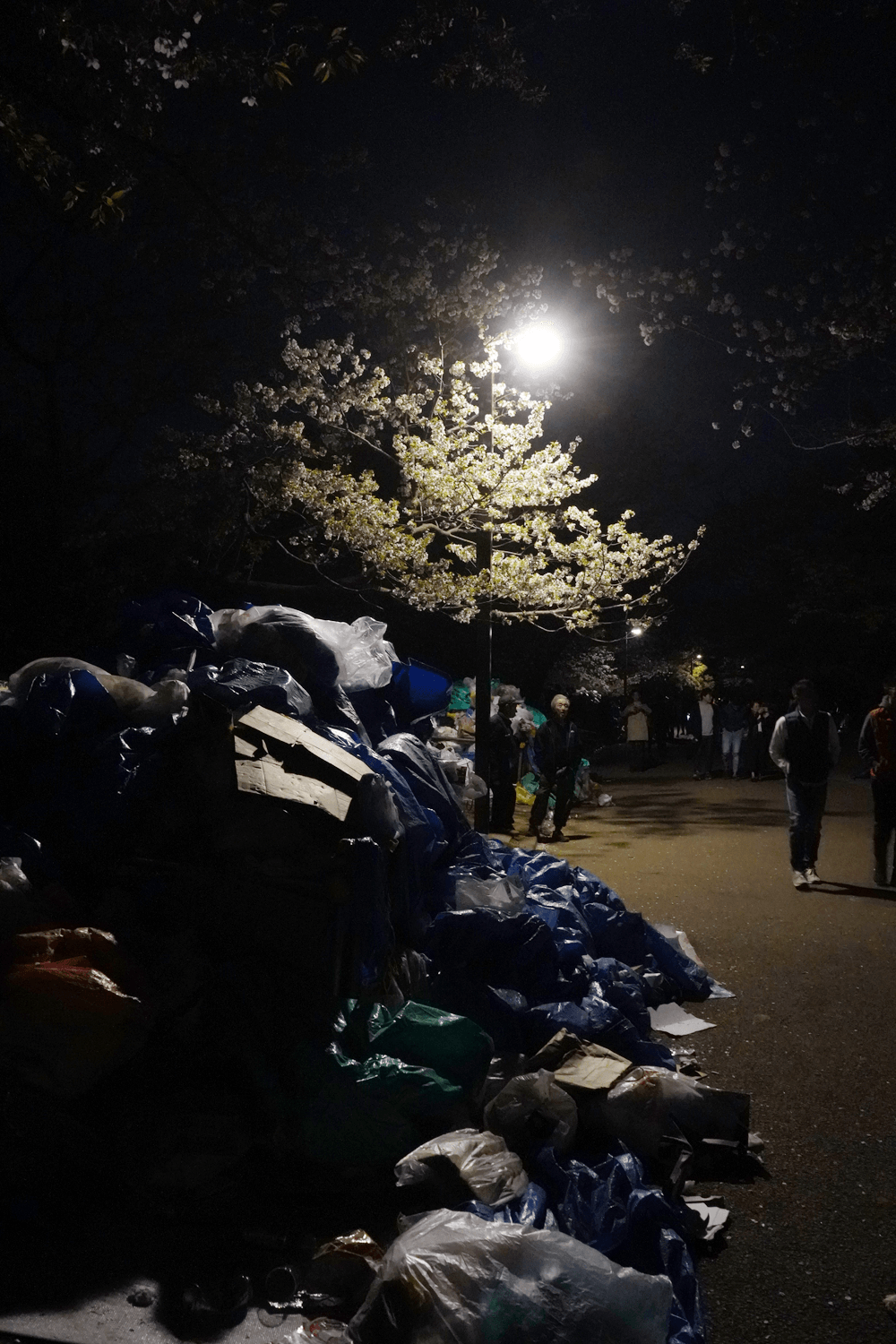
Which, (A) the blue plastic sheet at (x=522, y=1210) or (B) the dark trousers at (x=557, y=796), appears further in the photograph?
(B) the dark trousers at (x=557, y=796)

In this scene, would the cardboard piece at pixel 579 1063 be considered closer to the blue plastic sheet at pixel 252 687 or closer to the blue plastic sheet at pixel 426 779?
the blue plastic sheet at pixel 426 779

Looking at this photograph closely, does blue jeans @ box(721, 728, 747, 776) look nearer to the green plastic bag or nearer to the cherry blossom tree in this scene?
the cherry blossom tree

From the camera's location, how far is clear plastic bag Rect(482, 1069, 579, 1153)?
3291 millimetres

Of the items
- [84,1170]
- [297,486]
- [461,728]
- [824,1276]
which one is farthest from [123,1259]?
[461,728]

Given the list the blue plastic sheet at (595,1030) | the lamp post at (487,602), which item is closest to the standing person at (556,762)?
the lamp post at (487,602)

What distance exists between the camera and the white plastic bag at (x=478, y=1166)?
9.65 ft

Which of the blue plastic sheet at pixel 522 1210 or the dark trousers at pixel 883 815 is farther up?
the dark trousers at pixel 883 815

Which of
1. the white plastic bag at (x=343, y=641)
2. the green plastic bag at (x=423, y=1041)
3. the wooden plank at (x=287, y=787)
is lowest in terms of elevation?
the green plastic bag at (x=423, y=1041)

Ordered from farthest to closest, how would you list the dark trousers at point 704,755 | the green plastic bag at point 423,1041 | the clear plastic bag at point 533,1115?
1. the dark trousers at point 704,755
2. the green plastic bag at point 423,1041
3. the clear plastic bag at point 533,1115

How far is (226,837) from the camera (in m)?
3.65

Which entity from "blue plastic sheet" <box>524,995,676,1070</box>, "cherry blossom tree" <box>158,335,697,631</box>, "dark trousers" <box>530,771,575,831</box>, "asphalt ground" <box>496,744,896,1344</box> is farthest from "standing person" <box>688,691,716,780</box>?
"blue plastic sheet" <box>524,995,676,1070</box>

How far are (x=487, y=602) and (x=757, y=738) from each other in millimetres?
10264

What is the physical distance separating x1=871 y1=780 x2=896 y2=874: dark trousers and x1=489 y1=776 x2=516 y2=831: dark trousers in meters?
4.74

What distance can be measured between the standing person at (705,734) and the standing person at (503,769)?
25.7 feet
